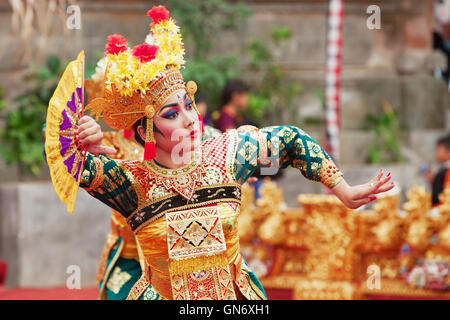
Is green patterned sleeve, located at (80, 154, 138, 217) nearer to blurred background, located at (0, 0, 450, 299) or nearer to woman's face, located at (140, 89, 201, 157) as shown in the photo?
woman's face, located at (140, 89, 201, 157)

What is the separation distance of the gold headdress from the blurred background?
2.46m

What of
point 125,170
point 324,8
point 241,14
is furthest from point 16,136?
point 125,170

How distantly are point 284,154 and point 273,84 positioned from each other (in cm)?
→ 520

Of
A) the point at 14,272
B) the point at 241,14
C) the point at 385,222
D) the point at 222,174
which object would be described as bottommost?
the point at 14,272

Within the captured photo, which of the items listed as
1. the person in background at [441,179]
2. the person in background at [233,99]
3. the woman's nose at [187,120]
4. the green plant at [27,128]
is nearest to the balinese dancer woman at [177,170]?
the woman's nose at [187,120]

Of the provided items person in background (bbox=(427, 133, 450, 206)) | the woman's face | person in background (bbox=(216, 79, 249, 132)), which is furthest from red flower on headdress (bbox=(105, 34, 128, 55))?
person in background (bbox=(427, 133, 450, 206))

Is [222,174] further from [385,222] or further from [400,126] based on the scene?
[400,126]

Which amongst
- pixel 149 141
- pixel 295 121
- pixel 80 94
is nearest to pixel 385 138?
pixel 295 121

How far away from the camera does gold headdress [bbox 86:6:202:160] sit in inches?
102

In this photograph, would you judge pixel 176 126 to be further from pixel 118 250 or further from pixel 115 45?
pixel 118 250

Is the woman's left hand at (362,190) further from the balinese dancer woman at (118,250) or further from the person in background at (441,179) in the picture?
the person in background at (441,179)

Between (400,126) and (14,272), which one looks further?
(400,126)

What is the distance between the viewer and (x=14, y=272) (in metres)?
6.55

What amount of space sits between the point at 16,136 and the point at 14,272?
53.7 inches
